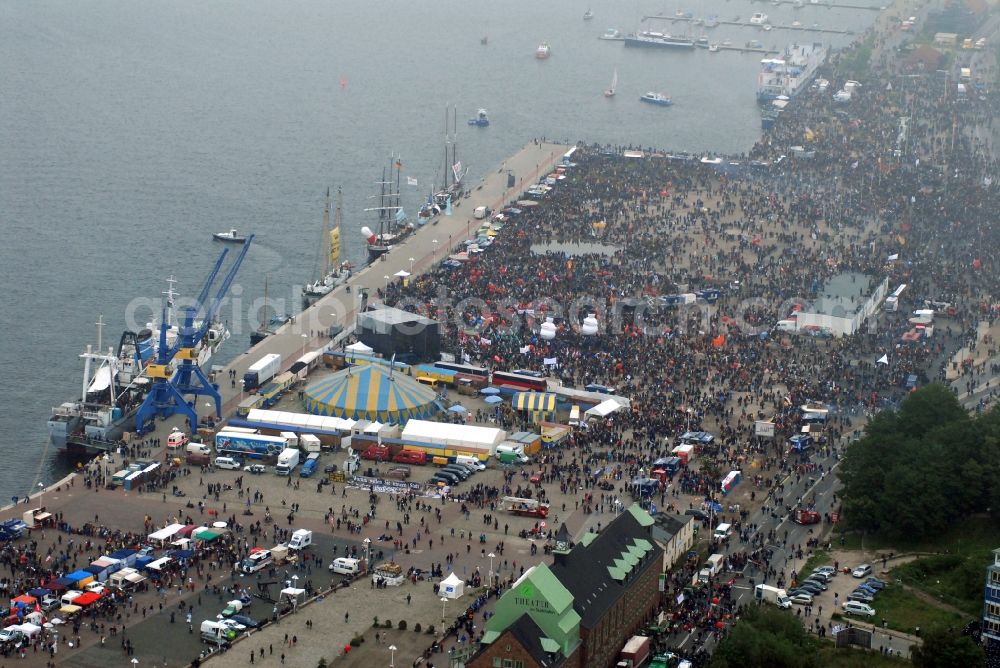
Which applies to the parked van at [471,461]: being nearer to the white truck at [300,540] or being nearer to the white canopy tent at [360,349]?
the white truck at [300,540]

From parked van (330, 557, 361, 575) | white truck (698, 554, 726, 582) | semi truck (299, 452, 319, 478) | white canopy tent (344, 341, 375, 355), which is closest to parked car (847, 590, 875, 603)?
white truck (698, 554, 726, 582)

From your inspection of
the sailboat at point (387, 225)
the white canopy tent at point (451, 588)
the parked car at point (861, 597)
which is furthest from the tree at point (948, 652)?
the sailboat at point (387, 225)

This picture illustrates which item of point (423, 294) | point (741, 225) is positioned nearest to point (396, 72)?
point (741, 225)

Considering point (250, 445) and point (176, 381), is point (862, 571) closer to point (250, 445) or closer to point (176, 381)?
point (250, 445)

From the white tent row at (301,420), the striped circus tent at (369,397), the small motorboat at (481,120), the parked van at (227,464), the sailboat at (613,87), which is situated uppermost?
the sailboat at (613,87)

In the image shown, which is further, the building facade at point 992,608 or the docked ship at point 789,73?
the docked ship at point 789,73

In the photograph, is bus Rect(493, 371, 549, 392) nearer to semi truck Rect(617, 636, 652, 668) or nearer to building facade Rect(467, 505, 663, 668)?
building facade Rect(467, 505, 663, 668)
